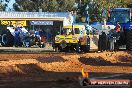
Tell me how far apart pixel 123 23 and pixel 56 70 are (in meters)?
13.6

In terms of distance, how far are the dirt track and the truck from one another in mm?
3735

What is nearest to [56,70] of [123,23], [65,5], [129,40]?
[129,40]

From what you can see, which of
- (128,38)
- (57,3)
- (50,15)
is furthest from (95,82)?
(57,3)

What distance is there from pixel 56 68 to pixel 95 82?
12559 millimetres

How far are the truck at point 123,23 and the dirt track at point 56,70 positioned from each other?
374 centimetres

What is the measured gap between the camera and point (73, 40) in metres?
31.2

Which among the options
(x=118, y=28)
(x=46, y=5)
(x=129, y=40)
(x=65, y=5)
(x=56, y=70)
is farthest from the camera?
(x=65, y=5)

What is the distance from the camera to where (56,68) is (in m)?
18.6

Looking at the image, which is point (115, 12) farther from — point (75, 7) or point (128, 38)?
point (75, 7)

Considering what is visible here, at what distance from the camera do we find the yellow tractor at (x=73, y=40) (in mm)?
31334

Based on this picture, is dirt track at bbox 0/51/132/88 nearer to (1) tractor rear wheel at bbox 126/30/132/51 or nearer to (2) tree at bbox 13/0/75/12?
(1) tractor rear wheel at bbox 126/30/132/51

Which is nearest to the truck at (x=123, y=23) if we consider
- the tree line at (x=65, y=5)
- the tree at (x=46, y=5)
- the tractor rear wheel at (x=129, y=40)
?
the tractor rear wheel at (x=129, y=40)

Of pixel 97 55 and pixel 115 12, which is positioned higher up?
pixel 115 12

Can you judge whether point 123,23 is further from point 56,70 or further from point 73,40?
point 56,70
